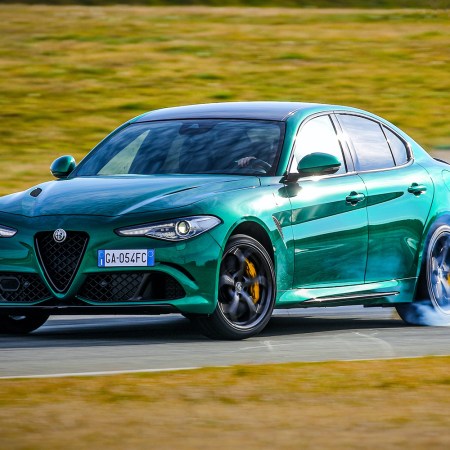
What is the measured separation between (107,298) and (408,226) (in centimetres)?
275

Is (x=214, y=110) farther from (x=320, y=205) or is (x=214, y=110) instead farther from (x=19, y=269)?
(x=19, y=269)

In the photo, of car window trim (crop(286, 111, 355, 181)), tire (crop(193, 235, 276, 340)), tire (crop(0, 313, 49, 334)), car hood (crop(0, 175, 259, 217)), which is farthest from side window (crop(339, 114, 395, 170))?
tire (crop(0, 313, 49, 334))

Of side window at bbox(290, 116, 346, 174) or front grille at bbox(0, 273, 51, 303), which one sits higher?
side window at bbox(290, 116, 346, 174)

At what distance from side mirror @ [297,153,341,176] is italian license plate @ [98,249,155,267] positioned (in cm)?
139

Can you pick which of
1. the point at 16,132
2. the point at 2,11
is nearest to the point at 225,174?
the point at 16,132

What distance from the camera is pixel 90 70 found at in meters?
28.5

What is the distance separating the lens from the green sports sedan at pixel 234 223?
356 inches

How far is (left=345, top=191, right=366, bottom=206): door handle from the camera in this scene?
405 inches

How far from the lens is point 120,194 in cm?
934

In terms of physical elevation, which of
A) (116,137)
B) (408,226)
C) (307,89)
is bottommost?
(307,89)

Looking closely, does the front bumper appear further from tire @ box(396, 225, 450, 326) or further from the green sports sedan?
tire @ box(396, 225, 450, 326)

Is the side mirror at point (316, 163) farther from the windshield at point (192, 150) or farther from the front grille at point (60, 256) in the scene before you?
the front grille at point (60, 256)

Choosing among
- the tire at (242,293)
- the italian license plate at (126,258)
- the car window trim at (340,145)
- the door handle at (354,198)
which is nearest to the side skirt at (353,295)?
the tire at (242,293)

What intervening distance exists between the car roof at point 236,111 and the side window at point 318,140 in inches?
5.8
